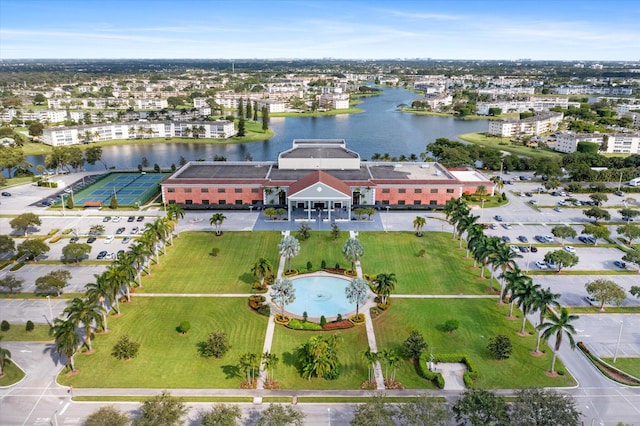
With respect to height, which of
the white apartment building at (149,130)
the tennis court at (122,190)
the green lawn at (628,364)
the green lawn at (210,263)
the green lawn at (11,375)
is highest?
the white apartment building at (149,130)

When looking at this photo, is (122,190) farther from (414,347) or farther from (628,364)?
(628,364)

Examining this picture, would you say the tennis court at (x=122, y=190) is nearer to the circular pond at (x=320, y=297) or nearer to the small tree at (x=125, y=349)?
the circular pond at (x=320, y=297)

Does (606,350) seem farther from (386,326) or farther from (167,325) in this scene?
(167,325)

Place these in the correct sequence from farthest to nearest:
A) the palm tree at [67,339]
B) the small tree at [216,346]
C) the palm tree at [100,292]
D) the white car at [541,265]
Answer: the white car at [541,265], the palm tree at [100,292], the small tree at [216,346], the palm tree at [67,339]

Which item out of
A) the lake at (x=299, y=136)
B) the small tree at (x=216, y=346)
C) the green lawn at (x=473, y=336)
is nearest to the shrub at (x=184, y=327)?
the small tree at (x=216, y=346)

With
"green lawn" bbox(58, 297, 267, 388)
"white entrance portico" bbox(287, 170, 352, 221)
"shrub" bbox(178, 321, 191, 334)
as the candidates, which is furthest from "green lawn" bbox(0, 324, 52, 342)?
"white entrance portico" bbox(287, 170, 352, 221)

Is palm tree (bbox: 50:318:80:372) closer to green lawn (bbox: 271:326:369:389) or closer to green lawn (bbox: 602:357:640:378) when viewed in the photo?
green lawn (bbox: 271:326:369:389)

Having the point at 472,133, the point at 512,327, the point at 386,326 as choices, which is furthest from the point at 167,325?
the point at 472,133
